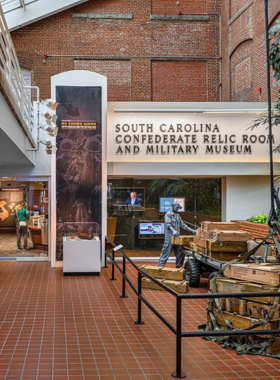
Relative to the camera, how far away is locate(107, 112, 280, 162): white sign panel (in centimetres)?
1620

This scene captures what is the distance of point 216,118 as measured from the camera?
16484 millimetres

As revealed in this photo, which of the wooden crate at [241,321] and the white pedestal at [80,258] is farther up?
the white pedestal at [80,258]

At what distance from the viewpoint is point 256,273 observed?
7711 mm

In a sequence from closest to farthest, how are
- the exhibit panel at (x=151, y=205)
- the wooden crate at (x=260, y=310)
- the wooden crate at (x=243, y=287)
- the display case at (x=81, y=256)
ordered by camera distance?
the wooden crate at (x=260, y=310), the wooden crate at (x=243, y=287), the display case at (x=81, y=256), the exhibit panel at (x=151, y=205)

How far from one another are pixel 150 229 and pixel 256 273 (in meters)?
9.24

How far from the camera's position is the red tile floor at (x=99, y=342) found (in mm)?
6156

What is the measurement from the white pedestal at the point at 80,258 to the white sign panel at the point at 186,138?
11.6 ft

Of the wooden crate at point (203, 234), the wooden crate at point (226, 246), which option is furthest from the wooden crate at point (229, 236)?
the wooden crate at point (203, 234)

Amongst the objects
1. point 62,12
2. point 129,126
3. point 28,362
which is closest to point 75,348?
point 28,362

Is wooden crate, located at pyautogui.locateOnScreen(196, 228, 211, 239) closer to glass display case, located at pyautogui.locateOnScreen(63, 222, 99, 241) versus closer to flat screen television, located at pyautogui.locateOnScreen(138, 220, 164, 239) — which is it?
glass display case, located at pyautogui.locateOnScreen(63, 222, 99, 241)

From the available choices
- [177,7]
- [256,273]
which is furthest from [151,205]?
[177,7]

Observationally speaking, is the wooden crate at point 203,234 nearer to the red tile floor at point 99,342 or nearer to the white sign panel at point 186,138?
the red tile floor at point 99,342

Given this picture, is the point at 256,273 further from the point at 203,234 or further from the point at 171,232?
the point at 171,232

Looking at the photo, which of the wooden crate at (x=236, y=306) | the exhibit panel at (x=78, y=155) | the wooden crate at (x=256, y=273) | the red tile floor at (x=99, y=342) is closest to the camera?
the red tile floor at (x=99, y=342)
